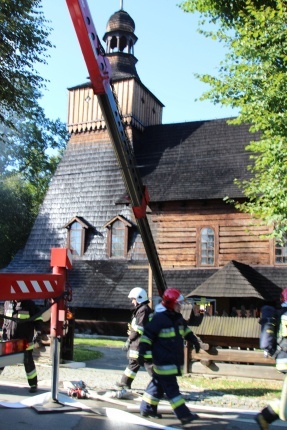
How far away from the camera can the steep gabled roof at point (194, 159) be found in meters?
21.8

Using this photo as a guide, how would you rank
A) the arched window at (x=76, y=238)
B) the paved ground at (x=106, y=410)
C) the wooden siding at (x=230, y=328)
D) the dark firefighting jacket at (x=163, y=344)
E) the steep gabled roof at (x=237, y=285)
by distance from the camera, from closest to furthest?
the paved ground at (x=106, y=410) → the dark firefighting jacket at (x=163, y=344) → the wooden siding at (x=230, y=328) → the steep gabled roof at (x=237, y=285) → the arched window at (x=76, y=238)

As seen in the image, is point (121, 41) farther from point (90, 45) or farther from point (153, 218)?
point (90, 45)

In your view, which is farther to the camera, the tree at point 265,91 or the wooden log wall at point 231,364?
the tree at point 265,91

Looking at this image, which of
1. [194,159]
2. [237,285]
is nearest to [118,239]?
[194,159]

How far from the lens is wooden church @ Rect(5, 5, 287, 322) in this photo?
2033 centimetres

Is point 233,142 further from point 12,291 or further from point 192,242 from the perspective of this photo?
point 12,291

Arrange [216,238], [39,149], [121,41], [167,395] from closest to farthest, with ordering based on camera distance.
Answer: [167,395] < [216,238] < [121,41] < [39,149]

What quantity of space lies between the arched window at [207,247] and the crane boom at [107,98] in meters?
10.9

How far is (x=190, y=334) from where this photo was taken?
7246mm

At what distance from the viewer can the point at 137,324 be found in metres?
8.30

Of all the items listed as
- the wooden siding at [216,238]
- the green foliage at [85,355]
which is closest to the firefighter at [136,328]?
the green foliage at [85,355]

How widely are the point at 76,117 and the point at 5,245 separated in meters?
11.5

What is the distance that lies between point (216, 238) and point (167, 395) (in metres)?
15.1

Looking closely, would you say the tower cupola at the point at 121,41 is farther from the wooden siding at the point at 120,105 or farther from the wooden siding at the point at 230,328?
the wooden siding at the point at 230,328
